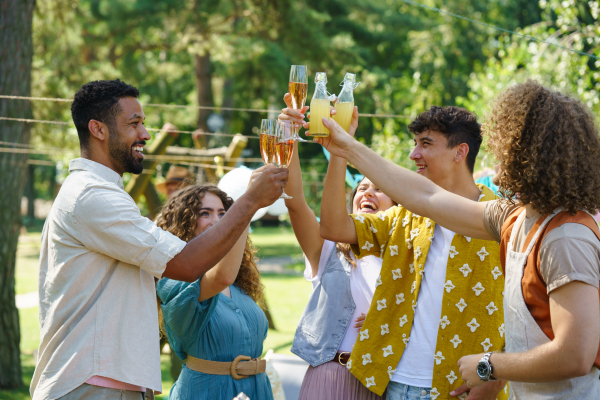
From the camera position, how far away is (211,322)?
292cm

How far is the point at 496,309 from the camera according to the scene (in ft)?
8.23

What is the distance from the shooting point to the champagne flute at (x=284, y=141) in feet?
7.41

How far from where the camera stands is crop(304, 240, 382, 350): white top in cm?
298

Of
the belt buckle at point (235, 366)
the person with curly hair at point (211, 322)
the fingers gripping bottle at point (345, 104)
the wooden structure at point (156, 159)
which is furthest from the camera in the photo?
the wooden structure at point (156, 159)

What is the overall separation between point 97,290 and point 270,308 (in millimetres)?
8918

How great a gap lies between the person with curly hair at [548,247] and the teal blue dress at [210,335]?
4.38 ft

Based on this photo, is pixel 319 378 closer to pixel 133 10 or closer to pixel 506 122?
pixel 506 122

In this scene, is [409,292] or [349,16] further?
[349,16]

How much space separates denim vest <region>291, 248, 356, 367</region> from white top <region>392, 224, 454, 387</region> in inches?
19.9

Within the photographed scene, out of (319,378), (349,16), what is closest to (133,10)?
(349,16)

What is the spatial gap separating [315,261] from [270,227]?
30.7 meters

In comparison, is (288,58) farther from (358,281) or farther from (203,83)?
(358,281)

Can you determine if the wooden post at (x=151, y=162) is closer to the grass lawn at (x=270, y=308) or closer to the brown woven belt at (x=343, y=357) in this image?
the grass lawn at (x=270, y=308)

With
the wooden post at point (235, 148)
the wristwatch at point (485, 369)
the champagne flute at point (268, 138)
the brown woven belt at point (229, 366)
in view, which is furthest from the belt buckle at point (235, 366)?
the wooden post at point (235, 148)
